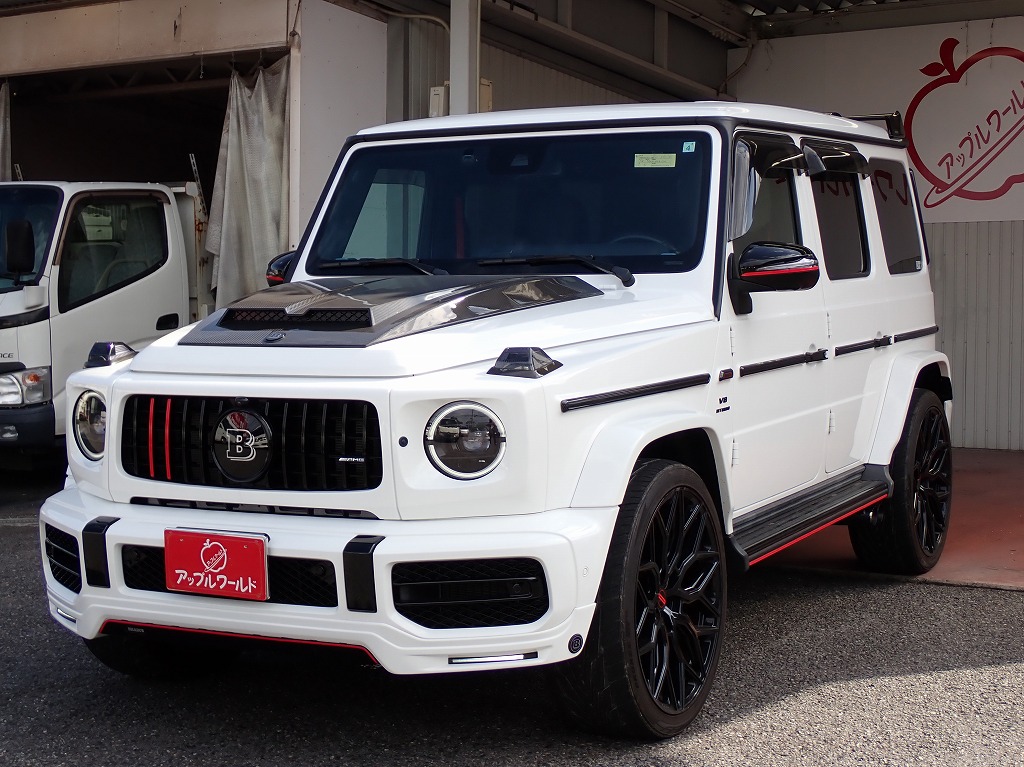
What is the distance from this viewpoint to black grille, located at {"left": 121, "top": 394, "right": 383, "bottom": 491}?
10.6ft

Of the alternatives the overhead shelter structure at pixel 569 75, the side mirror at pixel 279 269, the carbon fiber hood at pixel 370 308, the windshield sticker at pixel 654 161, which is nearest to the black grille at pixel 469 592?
the carbon fiber hood at pixel 370 308

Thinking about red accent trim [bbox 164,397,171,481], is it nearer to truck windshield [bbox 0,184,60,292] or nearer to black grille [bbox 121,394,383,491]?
black grille [bbox 121,394,383,491]

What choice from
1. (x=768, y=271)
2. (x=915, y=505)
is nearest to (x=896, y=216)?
(x=915, y=505)

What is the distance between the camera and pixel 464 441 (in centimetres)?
321

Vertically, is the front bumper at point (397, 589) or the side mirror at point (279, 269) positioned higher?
the side mirror at point (279, 269)

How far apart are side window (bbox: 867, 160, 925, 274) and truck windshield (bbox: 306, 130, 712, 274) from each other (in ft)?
5.27

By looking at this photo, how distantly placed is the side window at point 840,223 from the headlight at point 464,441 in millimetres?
2327

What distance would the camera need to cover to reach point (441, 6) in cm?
1049

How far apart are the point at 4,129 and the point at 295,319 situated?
8.66 m

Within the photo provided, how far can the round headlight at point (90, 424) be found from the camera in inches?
144

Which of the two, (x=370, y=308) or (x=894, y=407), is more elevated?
(x=370, y=308)

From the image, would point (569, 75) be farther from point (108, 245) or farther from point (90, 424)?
point (90, 424)

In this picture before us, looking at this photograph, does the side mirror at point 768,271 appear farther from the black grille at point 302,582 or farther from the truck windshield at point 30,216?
the truck windshield at point 30,216

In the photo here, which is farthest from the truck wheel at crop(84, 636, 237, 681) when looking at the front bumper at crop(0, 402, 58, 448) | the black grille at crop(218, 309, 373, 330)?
the front bumper at crop(0, 402, 58, 448)
